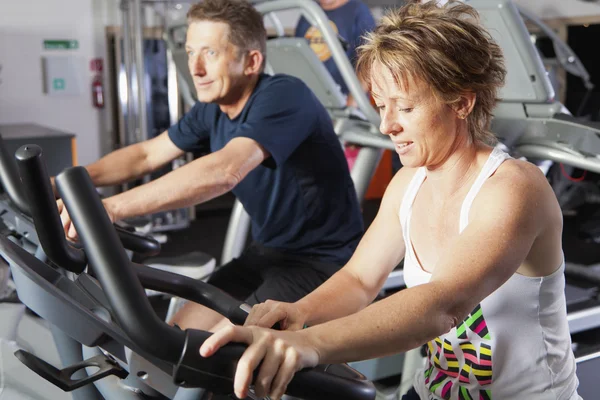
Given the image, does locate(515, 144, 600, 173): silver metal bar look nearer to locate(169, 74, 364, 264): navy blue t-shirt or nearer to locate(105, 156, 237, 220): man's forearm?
locate(169, 74, 364, 264): navy blue t-shirt

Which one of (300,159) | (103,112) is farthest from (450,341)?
(103,112)

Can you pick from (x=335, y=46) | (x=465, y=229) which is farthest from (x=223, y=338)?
(x=335, y=46)

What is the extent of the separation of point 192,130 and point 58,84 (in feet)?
14.2

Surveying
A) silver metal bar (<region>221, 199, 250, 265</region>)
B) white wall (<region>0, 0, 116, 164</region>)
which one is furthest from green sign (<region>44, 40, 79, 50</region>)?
silver metal bar (<region>221, 199, 250, 265</region>)

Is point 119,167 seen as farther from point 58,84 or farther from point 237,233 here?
point 58,84

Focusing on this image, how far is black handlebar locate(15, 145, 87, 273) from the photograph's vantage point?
0.88m

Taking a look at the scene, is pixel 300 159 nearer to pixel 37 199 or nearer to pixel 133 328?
pixel 37 199

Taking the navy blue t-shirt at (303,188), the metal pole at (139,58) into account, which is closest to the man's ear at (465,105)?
the navy blue t-shirt at (303,188)

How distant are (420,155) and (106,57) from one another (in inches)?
225

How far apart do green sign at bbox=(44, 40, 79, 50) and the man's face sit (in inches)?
177

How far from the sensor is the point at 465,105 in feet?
4.00

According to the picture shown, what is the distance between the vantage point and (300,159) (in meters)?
2.09

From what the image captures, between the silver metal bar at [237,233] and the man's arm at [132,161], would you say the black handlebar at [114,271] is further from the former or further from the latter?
the silver metal bar at [237,233]

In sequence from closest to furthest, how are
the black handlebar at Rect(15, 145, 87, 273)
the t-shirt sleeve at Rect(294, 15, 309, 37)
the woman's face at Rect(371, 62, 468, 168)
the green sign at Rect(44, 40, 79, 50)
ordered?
the black handlebar at Rect(15, 145, 87, 273) < the woman's face at Rect(371, 62, 468, 168) < the t-shirt sleeve at Rect(294, 15, 309, 37) < the green sign at Rect(44, 40, 79, 50)
